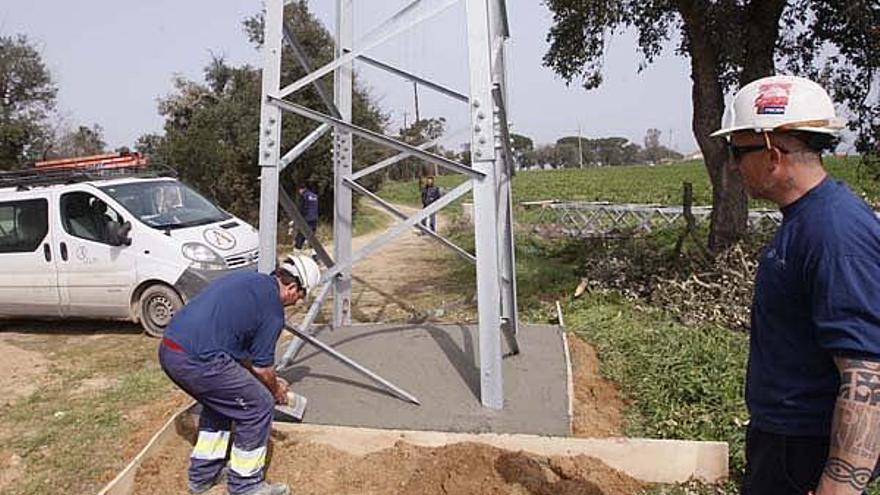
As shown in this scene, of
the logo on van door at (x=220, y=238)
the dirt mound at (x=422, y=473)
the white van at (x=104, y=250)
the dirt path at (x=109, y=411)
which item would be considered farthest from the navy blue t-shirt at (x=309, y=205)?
the dirt mound at (x=422, y=473)

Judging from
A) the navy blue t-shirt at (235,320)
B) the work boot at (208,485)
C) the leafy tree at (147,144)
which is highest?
the leafy tree at (147,144)

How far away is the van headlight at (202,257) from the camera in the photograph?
8.06m

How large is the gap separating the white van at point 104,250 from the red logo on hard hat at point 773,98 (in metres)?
Answer: 7.18

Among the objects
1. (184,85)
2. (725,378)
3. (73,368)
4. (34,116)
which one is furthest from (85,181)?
(34,116)

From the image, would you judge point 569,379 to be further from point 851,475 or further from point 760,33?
point 760,33

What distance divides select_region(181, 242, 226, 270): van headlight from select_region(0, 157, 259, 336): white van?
12 millimetres

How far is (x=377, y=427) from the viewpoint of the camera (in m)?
4.56

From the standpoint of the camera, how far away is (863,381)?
172cm

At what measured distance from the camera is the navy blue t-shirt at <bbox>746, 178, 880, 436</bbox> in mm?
1719

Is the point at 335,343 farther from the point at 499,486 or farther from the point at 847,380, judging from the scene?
the point at 847,380

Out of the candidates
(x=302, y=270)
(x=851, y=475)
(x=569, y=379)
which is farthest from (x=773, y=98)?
(x=569, y=379)

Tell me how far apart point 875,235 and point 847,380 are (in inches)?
15.6

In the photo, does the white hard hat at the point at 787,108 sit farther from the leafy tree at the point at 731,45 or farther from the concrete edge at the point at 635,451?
the leafy tree at the point at 731,45

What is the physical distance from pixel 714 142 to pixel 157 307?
25.5 feet
